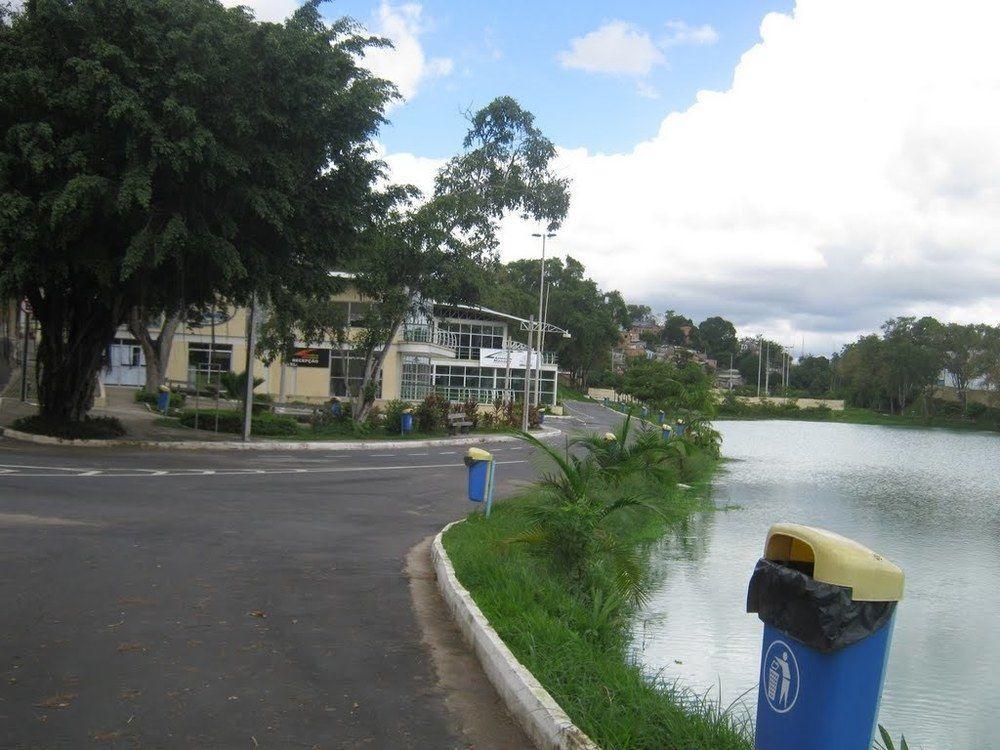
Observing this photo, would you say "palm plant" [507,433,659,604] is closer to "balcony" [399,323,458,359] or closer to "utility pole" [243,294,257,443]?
"utility pole" [243,294,257,443]

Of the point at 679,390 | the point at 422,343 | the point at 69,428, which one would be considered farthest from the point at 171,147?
→ the point at 422,343

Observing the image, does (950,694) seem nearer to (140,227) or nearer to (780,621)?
(780,621)

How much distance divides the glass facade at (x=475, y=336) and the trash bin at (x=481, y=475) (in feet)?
144

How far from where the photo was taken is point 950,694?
7926 millimetres

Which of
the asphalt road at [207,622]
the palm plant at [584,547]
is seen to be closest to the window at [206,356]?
the asphalt road at [207,622]

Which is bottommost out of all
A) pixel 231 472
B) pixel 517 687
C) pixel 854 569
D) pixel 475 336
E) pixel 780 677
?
pixel 231 472

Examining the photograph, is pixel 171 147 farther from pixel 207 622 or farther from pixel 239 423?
pixel 207 622

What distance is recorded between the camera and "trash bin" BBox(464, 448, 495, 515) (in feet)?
44.5

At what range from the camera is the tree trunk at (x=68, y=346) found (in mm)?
22922

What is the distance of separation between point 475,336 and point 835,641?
180 ft

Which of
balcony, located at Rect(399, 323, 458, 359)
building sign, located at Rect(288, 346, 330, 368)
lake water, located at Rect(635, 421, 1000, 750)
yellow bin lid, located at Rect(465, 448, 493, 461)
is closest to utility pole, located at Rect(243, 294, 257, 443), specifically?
lake water, located at Rect(635, 421, 1000, 750)

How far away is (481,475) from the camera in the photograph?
13.8 m

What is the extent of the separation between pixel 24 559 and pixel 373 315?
24592 millimetres

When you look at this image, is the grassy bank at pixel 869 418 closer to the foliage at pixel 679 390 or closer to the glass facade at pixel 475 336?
the glass facade at pixel 475 336
